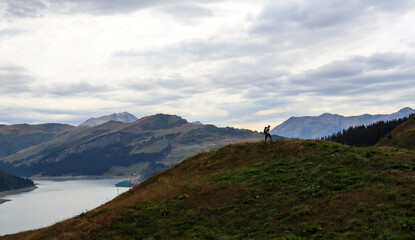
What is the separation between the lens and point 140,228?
2542 centimetres

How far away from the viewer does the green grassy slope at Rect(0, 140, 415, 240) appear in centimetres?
1950

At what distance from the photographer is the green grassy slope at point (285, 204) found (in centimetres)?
1950

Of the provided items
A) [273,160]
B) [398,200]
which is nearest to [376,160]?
[398,200]

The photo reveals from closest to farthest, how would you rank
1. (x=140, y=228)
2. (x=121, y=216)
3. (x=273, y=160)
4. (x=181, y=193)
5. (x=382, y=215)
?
(x=382, y=215)
(x=140, y=228)
(x=121, y=216)
(x=181, y=193)
(x=273, y=160)

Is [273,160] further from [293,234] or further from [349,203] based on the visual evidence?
[293,234]

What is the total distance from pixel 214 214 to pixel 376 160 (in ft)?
57.2

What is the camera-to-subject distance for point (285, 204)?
968 inches

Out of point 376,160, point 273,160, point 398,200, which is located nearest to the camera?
point 398,200

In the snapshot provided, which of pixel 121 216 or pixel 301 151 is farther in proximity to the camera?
pixel 301 151

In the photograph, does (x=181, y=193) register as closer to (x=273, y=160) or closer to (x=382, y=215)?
(x=273, y=160)

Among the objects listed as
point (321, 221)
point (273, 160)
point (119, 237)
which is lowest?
point (119, 237)

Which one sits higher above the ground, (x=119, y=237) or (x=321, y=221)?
(x=321, y=221)

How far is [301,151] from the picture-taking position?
39500 mm

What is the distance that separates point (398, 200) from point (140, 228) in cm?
1996
